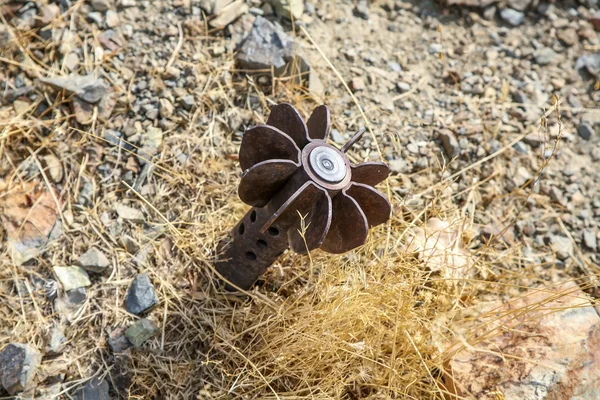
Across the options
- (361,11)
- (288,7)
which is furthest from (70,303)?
(361,11)

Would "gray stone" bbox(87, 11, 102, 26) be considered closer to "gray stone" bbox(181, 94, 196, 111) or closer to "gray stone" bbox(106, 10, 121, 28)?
"gray stone" bbox(106, 10, 121, 28)

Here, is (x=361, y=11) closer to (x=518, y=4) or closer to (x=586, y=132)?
(x=518, y=4)

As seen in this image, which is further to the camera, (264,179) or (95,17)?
(95,17)

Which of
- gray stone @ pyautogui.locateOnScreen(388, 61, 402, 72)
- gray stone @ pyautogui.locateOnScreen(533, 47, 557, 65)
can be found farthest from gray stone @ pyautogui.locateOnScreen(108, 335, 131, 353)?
gray stone @ pyautogui.locateOnScreen(533, 47, 557, 65)

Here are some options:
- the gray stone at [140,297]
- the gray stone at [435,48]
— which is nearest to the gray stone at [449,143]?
the gray stone at [435,48]

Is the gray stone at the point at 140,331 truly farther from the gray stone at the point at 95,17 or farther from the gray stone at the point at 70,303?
the gray stone at the point at 95,17

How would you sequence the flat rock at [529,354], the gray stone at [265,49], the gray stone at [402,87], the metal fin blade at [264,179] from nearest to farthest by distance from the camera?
1. the metal fin blade at [264,179]
2. the flat rock at [529,354]
3. the gray stone at [265,49]
4. the gray stone at [402,87]
